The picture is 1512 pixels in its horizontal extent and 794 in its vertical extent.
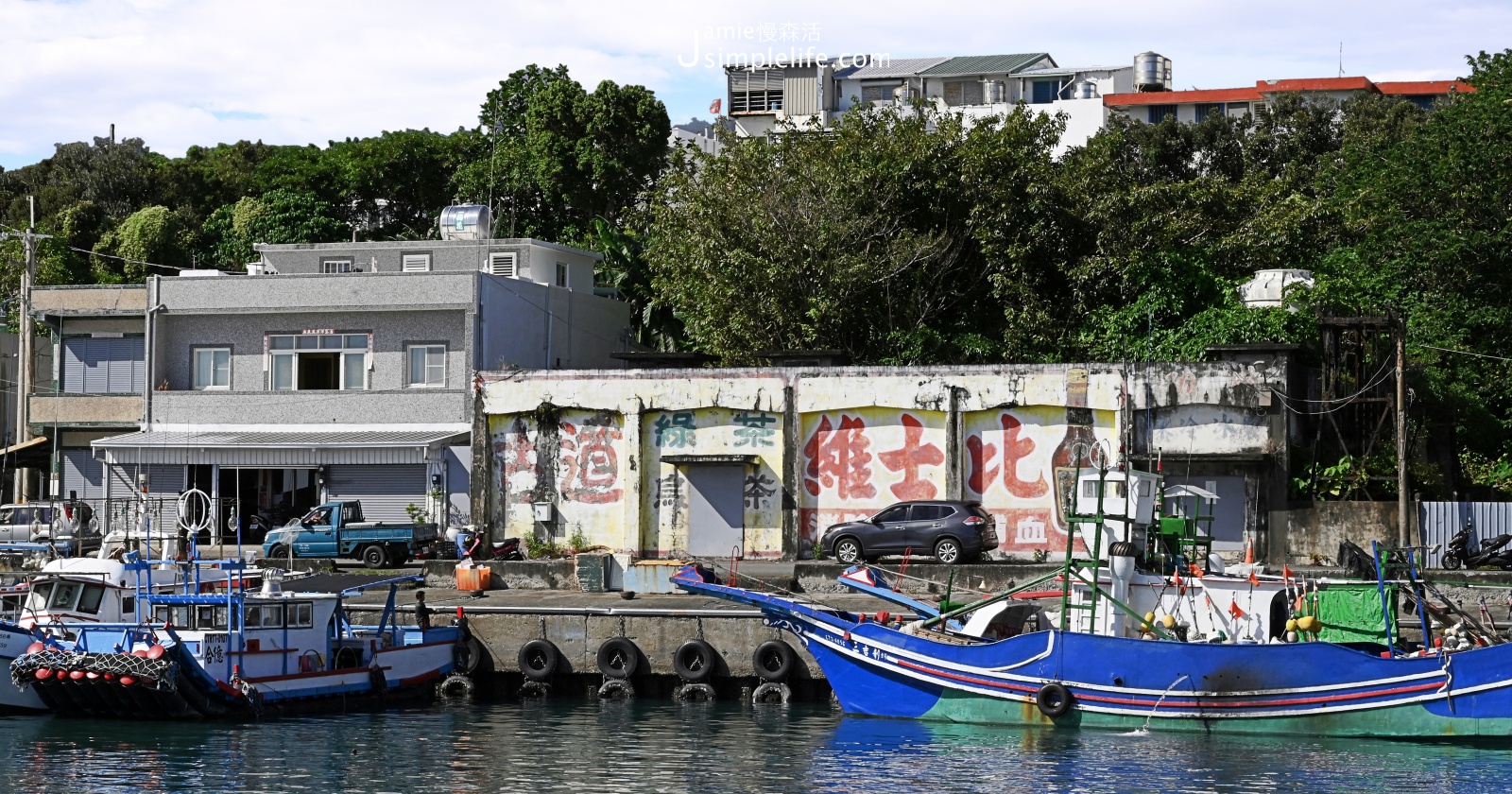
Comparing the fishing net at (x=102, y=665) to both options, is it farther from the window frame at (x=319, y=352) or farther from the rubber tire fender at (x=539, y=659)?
the window frame at (x=319, y=352)

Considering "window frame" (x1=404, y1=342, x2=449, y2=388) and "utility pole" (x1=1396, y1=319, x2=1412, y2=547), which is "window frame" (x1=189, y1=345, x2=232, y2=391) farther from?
"utility pole" (x1=1396, y1=319, x2=1412, y2=547)

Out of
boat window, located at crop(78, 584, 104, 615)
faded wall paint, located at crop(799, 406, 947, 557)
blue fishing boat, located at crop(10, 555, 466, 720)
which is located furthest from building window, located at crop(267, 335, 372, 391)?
boat window, located at crop(78, 584, 104, 615)

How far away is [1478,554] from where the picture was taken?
3459 cm

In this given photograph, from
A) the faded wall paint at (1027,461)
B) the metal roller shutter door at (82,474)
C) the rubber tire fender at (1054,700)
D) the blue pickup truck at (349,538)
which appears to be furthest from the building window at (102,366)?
the rubber tire fender at (1054,700)

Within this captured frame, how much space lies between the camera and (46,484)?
53.5 m

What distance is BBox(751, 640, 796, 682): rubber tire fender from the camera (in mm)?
29141

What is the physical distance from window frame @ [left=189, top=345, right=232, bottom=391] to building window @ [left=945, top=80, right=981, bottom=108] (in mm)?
51433

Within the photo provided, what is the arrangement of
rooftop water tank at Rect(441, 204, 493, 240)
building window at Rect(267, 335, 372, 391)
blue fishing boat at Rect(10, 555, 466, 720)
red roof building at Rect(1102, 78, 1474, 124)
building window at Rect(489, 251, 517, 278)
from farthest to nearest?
red roof building at Rect(1102, 78, 1474, 124)
rooftop water tank at Rect(441, 204, 493, 240)
building window at Rect(489, 251, 517, 278)
building window at Rect(267, 335, 372, 391)
blue fishing boat at Rect(10, 555, 466, 720)

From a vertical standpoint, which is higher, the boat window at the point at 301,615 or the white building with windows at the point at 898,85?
the white building with windows at the point at 898,85

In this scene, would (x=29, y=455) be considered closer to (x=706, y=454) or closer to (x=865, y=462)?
(x=706, y=454)

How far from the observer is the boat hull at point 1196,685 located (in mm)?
24391

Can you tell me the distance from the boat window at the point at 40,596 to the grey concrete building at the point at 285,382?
530 inches

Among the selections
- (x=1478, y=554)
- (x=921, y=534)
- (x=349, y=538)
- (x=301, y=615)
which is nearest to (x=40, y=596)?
(x=301, y=615)

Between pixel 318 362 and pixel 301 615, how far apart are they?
18.0 metres
